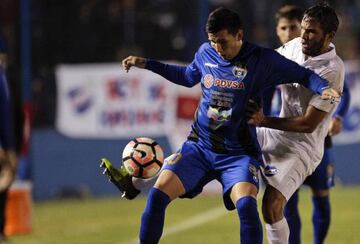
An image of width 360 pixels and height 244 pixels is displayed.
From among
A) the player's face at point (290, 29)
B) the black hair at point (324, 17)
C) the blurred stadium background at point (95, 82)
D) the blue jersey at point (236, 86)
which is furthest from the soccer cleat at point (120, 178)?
the blurred stadium background at point (95, 82)

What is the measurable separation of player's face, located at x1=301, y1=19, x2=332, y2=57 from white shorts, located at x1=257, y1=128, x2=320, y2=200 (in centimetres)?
73

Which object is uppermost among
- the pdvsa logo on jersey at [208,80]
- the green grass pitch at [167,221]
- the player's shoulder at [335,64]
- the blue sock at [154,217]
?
the player's shoulder at [335,64]

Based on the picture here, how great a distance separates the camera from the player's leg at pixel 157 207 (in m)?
7.83

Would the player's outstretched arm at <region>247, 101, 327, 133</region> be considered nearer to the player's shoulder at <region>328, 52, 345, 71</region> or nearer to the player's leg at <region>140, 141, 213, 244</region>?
the player's shoulder at <region>328, 52, 345, 71</region>

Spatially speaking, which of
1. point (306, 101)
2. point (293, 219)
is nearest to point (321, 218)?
point (293, 219)

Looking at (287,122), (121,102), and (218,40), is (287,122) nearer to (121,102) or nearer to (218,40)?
(218,40)

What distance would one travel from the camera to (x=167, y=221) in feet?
42.2

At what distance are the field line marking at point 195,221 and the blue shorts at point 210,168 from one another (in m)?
3.19

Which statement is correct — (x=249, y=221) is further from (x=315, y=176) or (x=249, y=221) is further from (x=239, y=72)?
(x=315, y=176)

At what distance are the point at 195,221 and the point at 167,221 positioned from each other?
0.31 metres

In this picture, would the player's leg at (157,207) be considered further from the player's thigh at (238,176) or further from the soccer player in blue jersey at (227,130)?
the player's thigh at (238,176)

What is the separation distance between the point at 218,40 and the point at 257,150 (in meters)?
0.88

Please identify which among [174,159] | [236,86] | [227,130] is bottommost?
[174,159]

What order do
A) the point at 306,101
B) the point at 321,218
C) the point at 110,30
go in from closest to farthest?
the point at 306,101, the point at 321,218, the point at 110,30
